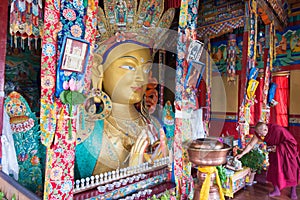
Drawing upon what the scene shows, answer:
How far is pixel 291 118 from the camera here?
5.21 meters

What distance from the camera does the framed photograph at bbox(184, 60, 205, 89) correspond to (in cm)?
250

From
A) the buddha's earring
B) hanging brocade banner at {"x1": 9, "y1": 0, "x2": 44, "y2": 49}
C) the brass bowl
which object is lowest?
the brass bowl

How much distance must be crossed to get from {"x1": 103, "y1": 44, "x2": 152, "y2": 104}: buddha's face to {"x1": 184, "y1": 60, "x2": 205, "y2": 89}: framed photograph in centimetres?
61

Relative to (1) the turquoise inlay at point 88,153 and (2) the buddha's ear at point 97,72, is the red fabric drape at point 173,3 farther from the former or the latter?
(1) the turquoise inlay at point 88,153

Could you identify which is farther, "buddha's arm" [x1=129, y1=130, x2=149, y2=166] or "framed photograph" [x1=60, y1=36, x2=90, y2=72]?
"buddha's arm" [x1=129, y1=130, x2=149, y2=166]

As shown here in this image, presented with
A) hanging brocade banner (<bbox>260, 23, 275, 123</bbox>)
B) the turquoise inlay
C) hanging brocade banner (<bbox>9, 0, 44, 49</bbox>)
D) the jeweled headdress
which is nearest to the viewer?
hanging brocade banner (<bbox>9, 0, 44, 49</bbox>)

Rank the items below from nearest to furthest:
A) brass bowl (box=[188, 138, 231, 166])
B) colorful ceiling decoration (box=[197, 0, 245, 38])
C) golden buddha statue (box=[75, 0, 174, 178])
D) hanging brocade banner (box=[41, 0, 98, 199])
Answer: brass bowl (box=[188, 138, 231, 166]) → hanging brocade banner (box=[41, 0, 98, 199]) → golden buddha statue (box=[75, 0, 174, 178]) → colorful ceiling decoration (box=[197, 0, 245, 38])

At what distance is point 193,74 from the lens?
2.57 metres

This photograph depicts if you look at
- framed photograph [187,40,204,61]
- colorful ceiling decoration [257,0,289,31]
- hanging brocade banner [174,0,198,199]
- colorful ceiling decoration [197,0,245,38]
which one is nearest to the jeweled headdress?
hanging brocade banner [174,0,198,199]

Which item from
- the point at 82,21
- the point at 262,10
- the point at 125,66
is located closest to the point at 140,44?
the point at 125,66

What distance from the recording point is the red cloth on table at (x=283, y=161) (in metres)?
2.96

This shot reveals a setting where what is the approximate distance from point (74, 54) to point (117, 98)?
1.15 metres

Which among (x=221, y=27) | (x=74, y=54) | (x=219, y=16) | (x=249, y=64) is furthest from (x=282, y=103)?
Result: (x=74, y=54)

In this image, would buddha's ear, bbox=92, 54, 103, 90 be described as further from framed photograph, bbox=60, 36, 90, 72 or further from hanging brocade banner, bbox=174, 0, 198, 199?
hanging brocade banner, bbox=174, 0, 198, 199
